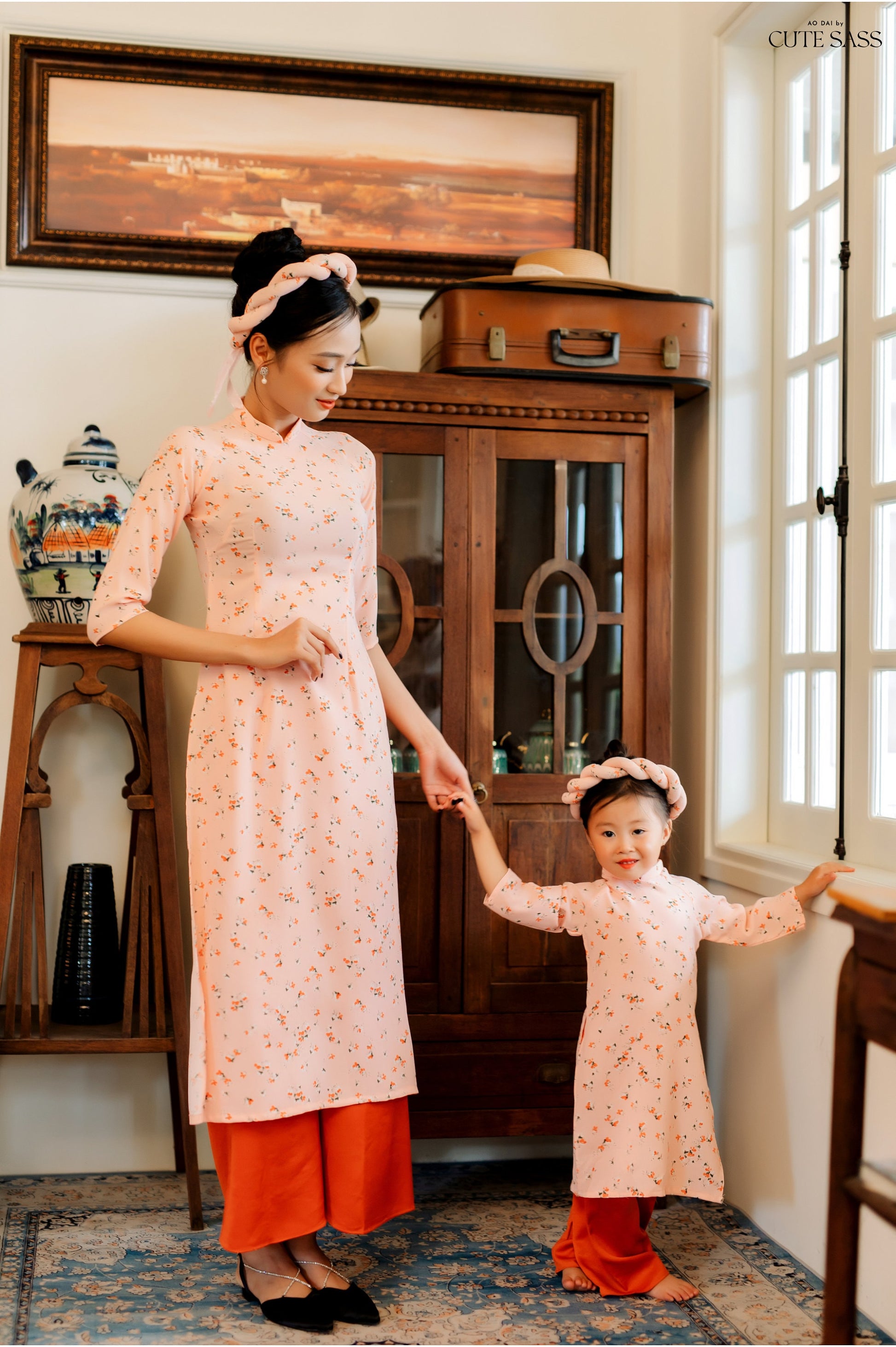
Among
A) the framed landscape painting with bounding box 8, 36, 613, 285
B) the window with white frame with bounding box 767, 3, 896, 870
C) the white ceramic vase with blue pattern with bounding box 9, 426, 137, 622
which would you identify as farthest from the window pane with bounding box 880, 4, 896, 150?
the white ceramic vase with blue pattern with bounding box 9, 426, 137, 622

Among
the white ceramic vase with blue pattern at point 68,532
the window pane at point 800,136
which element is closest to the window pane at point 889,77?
the window pane at point 800,136

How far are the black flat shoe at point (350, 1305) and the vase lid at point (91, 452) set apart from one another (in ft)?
5.25

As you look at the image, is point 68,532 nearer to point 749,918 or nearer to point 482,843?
point 482,843

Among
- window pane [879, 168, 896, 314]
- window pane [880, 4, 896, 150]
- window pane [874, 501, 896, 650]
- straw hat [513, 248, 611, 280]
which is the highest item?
window pane [880, 4, 896, 150]

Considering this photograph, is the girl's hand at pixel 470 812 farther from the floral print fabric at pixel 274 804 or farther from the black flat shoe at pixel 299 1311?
the black flat shoe at pixel 299 1311

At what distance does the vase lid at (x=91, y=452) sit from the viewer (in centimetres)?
243

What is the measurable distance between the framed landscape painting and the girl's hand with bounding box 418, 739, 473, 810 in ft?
3.97

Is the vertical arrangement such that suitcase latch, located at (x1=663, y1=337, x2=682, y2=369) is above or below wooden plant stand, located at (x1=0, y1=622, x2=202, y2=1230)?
above

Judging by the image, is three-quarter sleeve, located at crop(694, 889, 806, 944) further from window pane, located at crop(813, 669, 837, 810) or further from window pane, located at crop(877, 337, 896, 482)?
window pane, located at crop(877, 337, 896, 482)

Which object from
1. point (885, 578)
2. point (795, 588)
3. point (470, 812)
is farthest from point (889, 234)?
point (470, 812)

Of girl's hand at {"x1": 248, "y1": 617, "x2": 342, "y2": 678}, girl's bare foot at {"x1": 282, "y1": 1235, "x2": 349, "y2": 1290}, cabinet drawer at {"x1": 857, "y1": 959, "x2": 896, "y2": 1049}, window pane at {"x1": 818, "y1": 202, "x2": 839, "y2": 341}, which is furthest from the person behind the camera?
window pane at {"x1": 818, "y1": 202, "x2": 839, "y2": 341}

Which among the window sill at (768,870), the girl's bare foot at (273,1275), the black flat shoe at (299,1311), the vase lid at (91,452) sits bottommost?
the black flat shoe at (299,1311)

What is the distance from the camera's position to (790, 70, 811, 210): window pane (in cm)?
242

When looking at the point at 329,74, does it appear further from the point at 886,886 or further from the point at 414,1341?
the point at 414,1341
